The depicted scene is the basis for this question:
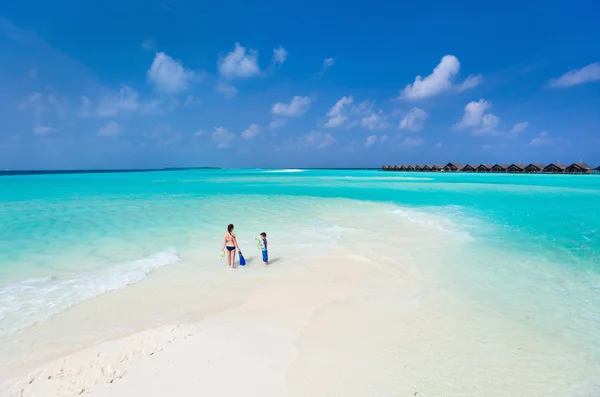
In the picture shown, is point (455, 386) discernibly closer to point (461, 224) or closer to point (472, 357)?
point (472, 357)

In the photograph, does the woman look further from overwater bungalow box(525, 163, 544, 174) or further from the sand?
overwater bungalow box(525, 163, 544, 174)

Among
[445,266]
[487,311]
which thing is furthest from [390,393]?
[445,266]

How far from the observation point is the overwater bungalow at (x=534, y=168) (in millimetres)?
72500

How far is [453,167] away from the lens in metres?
95.3

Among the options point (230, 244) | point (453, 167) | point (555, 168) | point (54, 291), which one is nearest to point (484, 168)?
point (453, 167)

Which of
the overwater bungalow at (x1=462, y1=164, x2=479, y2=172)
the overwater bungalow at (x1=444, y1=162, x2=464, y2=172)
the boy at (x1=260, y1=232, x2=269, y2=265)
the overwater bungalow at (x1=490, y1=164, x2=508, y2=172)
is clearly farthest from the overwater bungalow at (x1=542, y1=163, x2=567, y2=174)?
the boy at (x1=260, y1=232, x2=269, y2=265)

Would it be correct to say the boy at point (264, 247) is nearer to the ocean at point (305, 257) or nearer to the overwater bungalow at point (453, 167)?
the ocean at point (305, 257)

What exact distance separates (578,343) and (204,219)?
14.2 m

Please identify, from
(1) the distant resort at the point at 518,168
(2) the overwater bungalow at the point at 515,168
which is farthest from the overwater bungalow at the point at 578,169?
(2) the overwater bungalow at the point at 515,168

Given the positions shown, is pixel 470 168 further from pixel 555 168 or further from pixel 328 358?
pixel 328 358

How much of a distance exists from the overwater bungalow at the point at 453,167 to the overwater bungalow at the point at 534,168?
1955 cm

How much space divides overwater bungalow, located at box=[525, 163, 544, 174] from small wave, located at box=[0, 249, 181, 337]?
8868cm

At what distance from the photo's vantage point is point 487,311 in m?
5.81

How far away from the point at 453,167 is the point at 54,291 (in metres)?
104
